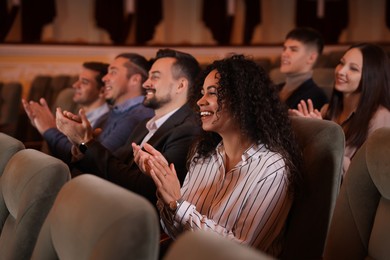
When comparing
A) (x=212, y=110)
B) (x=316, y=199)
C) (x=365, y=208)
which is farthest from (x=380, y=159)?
(x=212, y=110)

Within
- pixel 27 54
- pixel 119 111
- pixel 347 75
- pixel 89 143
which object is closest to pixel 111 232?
pixel 89 143

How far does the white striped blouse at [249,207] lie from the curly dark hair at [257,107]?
0.03 meters

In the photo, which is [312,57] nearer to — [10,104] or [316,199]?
[316,199]

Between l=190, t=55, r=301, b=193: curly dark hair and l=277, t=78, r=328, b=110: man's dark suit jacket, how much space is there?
1162 millimetres

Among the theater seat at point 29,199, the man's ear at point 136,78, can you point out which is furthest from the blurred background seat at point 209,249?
the man's ear at point 136,78

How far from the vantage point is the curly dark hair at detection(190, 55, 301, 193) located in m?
1.65

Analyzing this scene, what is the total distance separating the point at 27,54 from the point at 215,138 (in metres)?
4.12

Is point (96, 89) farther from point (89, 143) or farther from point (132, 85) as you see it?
point (89, 143)

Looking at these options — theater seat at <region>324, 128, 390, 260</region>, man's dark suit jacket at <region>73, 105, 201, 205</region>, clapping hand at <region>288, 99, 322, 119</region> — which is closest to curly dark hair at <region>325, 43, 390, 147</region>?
clapping hand at <region>288, 99, 322, 119</region>

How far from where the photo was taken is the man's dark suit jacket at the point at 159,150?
6.97ft

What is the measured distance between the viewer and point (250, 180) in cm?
160

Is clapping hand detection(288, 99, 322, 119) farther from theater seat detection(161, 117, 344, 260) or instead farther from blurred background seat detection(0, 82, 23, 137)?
blurred background seat detection(0, 82, 23, 137)

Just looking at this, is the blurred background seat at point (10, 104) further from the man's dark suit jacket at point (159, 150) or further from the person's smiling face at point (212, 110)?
the person's smiling face at point (212, 110)

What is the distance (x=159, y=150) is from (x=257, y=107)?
0.63 meters
